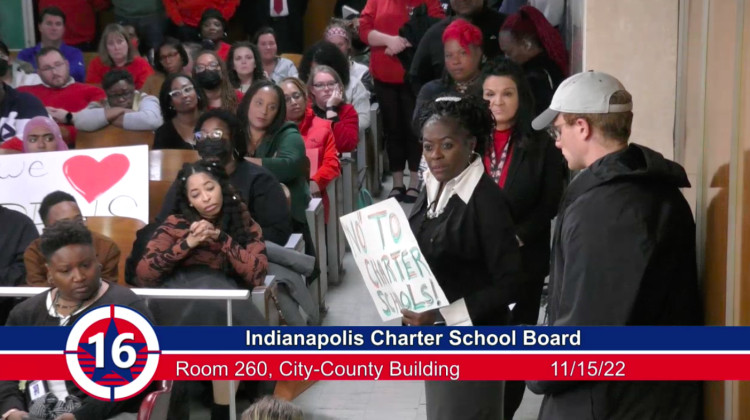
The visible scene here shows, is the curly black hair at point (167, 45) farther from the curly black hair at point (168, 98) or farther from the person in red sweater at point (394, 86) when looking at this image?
the curly black hair at point (168, 98)

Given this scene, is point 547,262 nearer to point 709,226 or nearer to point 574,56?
point 709,226

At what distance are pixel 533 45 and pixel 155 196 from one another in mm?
2812

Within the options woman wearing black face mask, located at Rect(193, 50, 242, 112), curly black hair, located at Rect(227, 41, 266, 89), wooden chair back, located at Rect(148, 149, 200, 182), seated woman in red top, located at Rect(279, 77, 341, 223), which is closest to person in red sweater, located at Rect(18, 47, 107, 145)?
curly black hair, located at Rect(227, 41, 266, 89)

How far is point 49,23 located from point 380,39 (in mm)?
3167

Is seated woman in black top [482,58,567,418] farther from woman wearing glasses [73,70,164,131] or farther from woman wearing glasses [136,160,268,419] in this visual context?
woman wearing glasses [73,70,164,131]

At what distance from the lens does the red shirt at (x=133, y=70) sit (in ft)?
34.8

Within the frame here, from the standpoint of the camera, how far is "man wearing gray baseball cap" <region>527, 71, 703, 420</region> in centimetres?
330

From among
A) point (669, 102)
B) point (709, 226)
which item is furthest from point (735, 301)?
point (669, 102)

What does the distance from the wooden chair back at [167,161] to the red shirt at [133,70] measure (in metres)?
3.03

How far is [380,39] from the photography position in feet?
34.3

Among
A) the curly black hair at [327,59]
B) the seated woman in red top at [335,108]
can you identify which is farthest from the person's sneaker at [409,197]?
the seated woman in red top at [335,108]

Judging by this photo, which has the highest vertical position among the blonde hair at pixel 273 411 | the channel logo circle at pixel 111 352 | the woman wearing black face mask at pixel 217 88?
the woman wearing black face mask at pixel 217 88

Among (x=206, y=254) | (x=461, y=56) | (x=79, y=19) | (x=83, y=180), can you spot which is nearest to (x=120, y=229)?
(x=83, y=180)

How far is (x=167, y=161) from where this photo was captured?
7.52 meters
